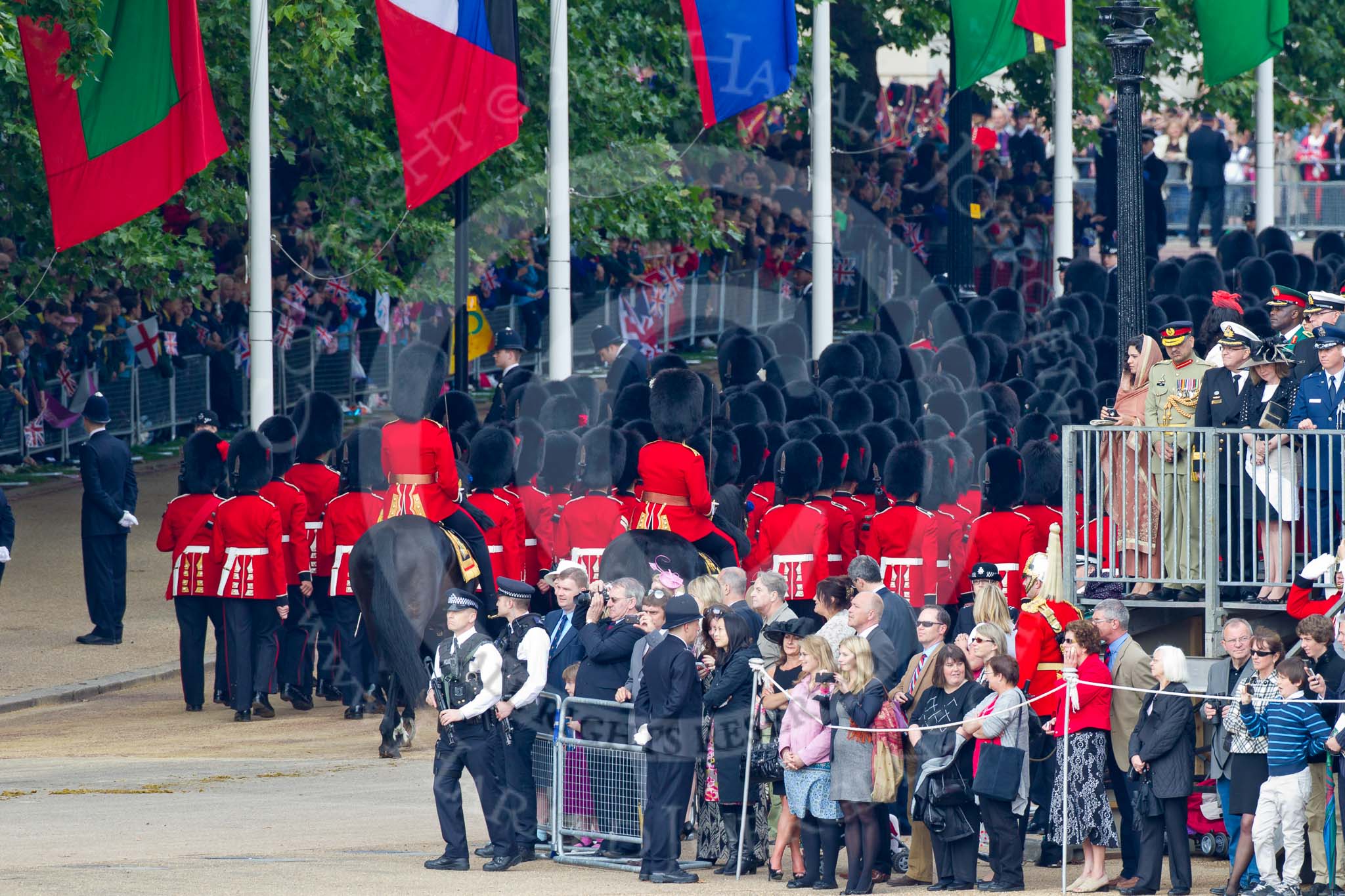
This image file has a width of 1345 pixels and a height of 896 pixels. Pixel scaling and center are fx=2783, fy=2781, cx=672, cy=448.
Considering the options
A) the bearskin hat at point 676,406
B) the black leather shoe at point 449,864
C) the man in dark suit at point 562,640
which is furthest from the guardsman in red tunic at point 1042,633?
the bearskin hat at point 676,406

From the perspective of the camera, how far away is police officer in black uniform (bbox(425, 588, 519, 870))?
41.2 feet

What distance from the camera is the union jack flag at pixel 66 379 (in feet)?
73.2

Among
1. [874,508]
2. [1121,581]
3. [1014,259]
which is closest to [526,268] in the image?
[1014,259]

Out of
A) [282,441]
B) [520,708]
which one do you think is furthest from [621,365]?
[520,708]

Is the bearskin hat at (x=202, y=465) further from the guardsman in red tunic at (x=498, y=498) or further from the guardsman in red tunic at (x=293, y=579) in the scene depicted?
the guardsman in red tunic at (x=498, y=498)

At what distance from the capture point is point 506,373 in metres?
19.1

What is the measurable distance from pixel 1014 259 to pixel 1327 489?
15610 mm

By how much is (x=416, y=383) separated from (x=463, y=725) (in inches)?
118

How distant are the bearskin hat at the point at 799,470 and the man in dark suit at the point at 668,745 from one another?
3264mm

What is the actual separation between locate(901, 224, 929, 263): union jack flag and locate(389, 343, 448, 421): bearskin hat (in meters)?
13.5

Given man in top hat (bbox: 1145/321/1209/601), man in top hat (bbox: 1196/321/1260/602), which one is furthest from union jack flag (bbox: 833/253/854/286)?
man in top hat (bbox: 1196/321/1260/602)

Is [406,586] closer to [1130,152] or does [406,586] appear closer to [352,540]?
[352,540]

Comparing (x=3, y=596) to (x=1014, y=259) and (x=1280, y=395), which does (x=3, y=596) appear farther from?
(x=1014, y=259)

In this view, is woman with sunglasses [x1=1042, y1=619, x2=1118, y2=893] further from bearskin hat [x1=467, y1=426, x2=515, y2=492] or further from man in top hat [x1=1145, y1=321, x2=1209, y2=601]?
bearskin hat [x1=467, y1=426, x2=515, y2=492]
